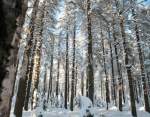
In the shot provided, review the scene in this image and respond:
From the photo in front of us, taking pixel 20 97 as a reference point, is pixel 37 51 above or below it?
above

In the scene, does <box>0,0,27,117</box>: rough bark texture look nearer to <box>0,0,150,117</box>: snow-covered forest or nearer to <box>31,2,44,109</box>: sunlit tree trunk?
<box>0,0,150,117</box>: snow-covered forest

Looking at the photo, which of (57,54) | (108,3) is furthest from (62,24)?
(108,3)

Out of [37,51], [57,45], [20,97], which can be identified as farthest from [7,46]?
[57,45]

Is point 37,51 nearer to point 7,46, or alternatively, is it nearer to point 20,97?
point 20,97

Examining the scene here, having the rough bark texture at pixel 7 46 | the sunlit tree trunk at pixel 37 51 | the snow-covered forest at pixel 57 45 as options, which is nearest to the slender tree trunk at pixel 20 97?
the snow-covered forest at pixel 57 45

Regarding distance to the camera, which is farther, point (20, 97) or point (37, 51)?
point (37, 51)

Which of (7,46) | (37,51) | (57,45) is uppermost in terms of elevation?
(57,45)

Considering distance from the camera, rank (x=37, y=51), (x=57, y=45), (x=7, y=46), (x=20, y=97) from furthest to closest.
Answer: (x=57, y=45), (x=37, y=51), (x=20, y=97), (x=7, y=46)

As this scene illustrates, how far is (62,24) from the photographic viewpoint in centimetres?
3159

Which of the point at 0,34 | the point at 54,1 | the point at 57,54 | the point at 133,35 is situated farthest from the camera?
the point at 57,54

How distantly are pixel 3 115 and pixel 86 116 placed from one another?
12356 millimetres

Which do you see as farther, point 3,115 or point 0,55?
point 3,115

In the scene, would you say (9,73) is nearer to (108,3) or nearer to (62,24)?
(108,3)

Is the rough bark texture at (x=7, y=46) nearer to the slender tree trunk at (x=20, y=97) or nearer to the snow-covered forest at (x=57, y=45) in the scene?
the snow-covered forest at (x=57, y=45)
